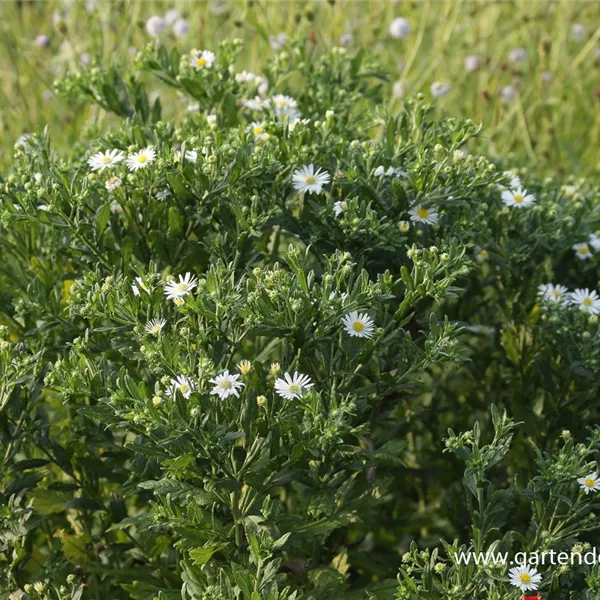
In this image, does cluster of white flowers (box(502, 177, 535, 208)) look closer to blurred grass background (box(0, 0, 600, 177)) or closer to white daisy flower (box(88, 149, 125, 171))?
white daisy flower (box(88, 149, 125, 171))

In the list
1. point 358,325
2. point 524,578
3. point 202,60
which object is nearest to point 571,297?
point 358,325

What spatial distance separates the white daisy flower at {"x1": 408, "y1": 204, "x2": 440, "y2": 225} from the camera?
2.28 metres

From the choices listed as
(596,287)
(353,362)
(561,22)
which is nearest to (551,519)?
(353,362)

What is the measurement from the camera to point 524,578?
1.85 metres

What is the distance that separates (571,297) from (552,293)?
0.20 ft

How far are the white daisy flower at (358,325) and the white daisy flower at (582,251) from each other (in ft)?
3.16

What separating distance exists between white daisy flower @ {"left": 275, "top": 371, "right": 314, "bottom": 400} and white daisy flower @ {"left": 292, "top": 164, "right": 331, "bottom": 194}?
51cm

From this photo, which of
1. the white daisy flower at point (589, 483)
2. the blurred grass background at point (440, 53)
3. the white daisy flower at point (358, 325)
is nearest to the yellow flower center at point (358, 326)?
the white daisy flower at point (358, 325)

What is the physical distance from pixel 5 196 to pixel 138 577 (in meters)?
1.01

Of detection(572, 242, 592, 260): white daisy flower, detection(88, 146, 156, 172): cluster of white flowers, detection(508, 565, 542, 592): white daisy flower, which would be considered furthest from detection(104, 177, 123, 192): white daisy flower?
detection(572, 242, 592, 260): white daisy flower

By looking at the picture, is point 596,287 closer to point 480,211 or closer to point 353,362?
point 480,211

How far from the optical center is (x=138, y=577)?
2262mm

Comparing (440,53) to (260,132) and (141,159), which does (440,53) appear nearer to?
(260,132)

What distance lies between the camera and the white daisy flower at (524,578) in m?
1.84
